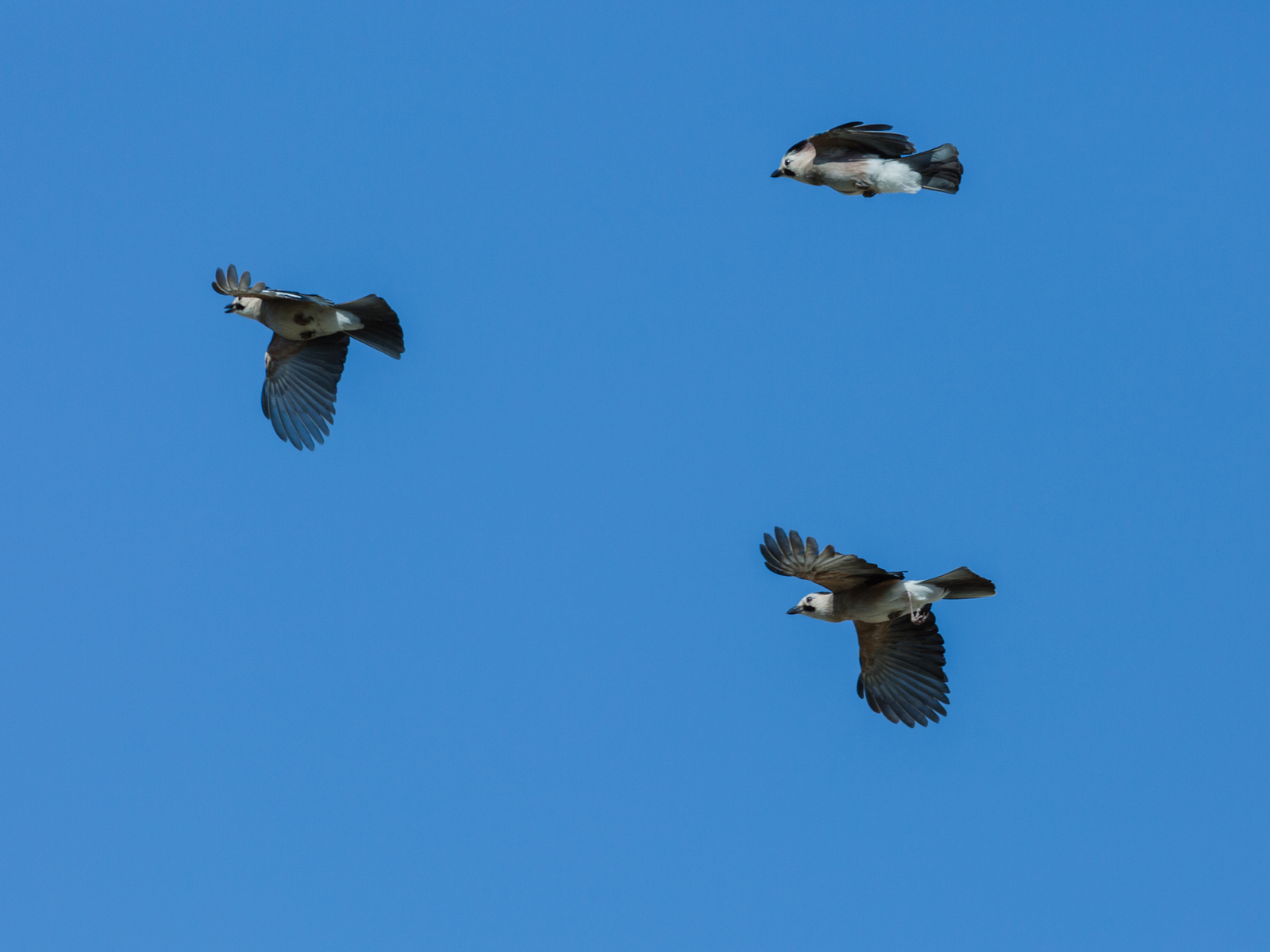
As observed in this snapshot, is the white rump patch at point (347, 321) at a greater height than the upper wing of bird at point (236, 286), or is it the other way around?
the white rump patch at point (347, 321)

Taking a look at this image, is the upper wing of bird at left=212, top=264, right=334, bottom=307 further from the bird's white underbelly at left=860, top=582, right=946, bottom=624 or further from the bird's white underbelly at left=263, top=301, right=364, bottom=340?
the bird's white underbelly at left=860, top=582, right=946, bottom=624

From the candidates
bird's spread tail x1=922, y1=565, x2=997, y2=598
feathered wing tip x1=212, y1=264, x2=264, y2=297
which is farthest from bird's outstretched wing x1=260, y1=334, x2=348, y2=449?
bird's spread tail x1=922, y1=565, x2=997, y2=598

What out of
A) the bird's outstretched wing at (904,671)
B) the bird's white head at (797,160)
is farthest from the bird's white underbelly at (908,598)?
the bird's white head at (797,160)

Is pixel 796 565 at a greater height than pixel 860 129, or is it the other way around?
pixel 860 129

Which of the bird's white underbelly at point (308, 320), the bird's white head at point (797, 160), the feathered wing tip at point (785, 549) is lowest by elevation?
the feathered wing tip at point (785, 549)

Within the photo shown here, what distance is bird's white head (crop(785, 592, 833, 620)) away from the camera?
14266 millimetres

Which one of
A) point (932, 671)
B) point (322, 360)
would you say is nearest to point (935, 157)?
point (932, 671)

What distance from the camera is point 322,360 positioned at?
16062 mm

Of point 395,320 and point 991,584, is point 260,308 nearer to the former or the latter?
point 395,320

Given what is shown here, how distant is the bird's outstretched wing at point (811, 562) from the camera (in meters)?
12.6

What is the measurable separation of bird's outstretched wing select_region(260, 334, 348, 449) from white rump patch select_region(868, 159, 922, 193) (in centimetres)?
565

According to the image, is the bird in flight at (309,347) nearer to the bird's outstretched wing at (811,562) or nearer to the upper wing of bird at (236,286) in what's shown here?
the upper wing of bird at (236,286)

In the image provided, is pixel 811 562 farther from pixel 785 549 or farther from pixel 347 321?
pixel 347 321

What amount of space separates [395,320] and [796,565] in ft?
17.2
